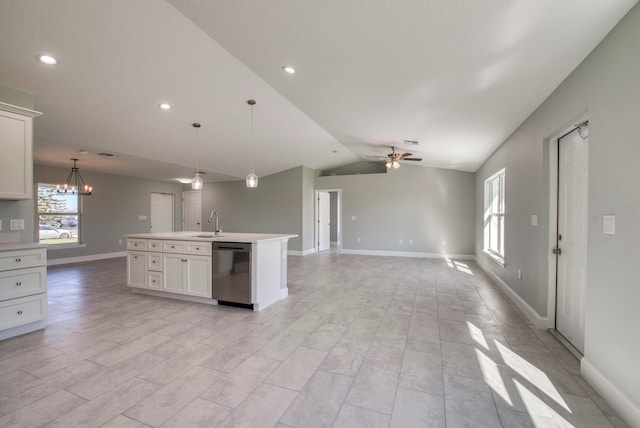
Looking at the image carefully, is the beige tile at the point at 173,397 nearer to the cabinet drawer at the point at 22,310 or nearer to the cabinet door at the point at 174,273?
the cabinet door at the point at 174,273

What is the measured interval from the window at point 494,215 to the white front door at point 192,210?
8500 millimetres

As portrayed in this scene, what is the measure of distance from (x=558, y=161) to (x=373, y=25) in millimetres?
2413

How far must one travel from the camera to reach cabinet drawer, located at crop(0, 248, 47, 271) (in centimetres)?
273

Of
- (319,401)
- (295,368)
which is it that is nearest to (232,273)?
(295,368)

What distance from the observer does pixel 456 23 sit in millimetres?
1877

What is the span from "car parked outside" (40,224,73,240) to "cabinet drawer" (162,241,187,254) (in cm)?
509

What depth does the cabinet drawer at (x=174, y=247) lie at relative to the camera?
3.86 metres

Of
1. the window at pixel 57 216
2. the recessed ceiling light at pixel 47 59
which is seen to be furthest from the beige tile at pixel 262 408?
the window at pixel 57 216

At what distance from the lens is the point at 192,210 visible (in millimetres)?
9898

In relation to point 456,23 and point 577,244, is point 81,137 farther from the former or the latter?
point 577,244

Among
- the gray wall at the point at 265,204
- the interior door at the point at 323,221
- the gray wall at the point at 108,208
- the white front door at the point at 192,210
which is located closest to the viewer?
the gray wall at the point at 108,208

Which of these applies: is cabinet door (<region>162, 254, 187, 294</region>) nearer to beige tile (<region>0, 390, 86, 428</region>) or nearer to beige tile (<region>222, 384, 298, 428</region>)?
beige tile (<region>0, 390, 86, 428</region>)

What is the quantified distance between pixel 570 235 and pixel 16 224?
18.9ft

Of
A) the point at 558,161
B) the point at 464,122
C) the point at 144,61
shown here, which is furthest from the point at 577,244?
the point at 144,61
